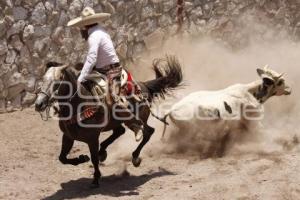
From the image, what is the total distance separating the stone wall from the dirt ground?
1385 millimetres

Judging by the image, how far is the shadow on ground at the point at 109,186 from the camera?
7.14 meters

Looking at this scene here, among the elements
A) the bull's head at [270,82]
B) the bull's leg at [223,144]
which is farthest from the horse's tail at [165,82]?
the bull's head at [270,82]

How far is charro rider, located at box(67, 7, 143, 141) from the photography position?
6.96 m

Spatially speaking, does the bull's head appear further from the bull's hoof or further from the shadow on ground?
the bull's hoof

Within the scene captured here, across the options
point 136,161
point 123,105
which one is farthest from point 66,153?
point 136,161

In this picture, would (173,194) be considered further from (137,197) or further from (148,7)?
(148,7)

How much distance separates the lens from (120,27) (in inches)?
447

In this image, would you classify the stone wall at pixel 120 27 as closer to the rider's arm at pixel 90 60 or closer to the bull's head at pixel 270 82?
the bull's head at pixel 270 82

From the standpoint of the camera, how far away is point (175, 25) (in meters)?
12.1

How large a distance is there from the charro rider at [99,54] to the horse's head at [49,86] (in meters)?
0.26

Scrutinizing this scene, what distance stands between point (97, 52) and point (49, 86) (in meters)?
0.72

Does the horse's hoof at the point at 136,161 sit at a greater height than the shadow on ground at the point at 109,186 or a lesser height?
greater

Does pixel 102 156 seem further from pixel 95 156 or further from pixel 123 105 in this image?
pixel 123 105

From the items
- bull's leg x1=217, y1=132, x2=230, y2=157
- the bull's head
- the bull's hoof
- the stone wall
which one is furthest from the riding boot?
the stone wall
